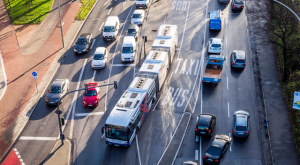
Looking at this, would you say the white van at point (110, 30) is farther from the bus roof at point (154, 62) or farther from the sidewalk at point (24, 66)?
the bus roof at point (154, 62)

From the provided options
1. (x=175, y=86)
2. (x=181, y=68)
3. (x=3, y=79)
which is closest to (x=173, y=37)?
(x=181, y=68)

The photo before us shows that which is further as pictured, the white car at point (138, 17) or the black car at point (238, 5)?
the black car at point (238, 5)

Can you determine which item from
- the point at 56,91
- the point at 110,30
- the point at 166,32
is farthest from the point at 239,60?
the point at 56,91

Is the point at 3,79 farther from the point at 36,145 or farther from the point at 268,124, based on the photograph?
the point at 268,124

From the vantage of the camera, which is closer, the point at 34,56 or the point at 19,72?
the point at 19,72

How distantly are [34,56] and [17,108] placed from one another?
12.1m

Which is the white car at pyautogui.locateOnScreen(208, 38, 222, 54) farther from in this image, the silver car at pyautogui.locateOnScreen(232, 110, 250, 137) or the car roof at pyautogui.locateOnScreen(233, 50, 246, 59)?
the silver car at pyautogui.locateOnScreen(232, 110, 250, 137)

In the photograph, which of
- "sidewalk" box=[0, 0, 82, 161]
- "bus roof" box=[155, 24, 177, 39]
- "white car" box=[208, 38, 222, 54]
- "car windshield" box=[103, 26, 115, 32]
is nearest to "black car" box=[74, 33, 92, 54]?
"sidewalk" box=[0, 0, 82, 161]

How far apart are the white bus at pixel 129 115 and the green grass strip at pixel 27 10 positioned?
105 feet

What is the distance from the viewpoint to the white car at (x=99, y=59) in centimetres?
4352

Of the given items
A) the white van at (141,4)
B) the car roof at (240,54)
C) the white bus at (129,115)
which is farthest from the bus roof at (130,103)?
the white van at (141,4)

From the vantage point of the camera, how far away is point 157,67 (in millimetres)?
36719

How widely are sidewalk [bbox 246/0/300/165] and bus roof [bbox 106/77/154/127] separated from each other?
13.0 meters

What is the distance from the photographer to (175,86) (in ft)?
131
